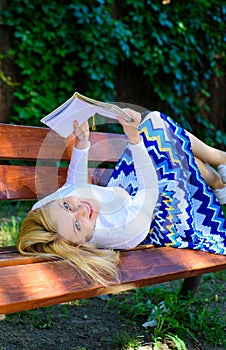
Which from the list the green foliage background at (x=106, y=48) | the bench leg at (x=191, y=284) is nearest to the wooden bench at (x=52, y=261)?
the bench leg at (x=191, y=284)

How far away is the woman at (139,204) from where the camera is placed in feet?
6.61

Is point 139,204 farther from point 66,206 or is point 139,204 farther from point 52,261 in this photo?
point 52,261

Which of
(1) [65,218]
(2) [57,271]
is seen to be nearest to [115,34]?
(1) [65,218]

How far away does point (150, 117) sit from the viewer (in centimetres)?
243

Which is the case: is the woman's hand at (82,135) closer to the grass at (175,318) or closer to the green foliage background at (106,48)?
the grass at (175,318)

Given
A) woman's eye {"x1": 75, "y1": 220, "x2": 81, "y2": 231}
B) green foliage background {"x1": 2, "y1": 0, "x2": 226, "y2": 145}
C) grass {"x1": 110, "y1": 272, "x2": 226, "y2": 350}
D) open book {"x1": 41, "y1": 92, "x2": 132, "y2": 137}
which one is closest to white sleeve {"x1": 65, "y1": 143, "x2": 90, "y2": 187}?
open book {"x1": 41, "y1": 92, "x2": 132, "y2": 137}

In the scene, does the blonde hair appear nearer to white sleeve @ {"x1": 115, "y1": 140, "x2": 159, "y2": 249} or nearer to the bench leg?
white sleeve @ {"x1": 115, "y1": 140, "x2": 159, "y2": 249}

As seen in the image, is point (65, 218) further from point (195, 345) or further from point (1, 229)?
point (1, 229)

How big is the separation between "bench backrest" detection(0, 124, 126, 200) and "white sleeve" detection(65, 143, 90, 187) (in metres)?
0.09

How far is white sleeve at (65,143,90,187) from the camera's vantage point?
7.79ft

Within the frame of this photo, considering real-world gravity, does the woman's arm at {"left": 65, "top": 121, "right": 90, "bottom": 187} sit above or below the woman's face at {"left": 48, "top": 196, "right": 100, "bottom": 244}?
above

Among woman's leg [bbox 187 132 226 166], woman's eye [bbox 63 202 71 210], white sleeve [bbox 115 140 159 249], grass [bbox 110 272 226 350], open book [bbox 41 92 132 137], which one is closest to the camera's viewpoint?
open book [bbox 41 92 132 137]

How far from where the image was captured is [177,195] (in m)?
2.35

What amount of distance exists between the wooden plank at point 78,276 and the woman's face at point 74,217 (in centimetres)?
19
